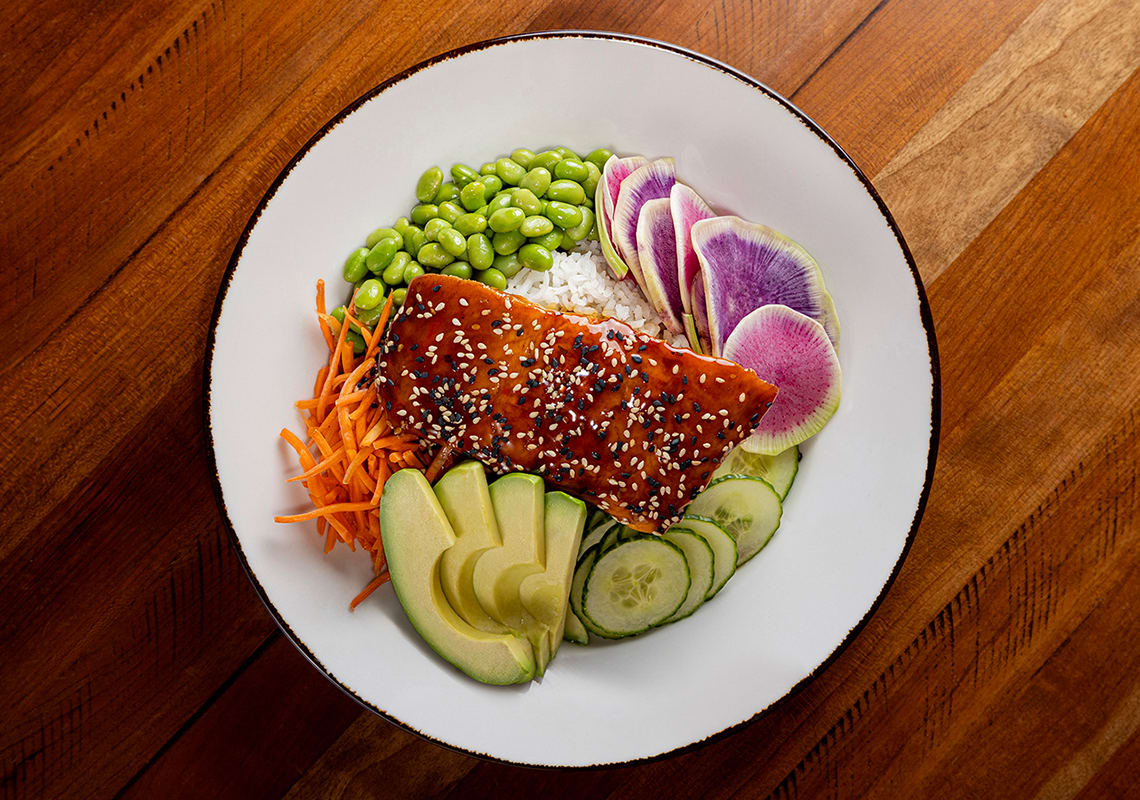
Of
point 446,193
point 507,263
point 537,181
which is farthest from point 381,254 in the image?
point 537,181

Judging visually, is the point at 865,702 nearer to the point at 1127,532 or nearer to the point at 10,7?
the point at 1127,532

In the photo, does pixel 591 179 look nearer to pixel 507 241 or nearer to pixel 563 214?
pixel 563 214

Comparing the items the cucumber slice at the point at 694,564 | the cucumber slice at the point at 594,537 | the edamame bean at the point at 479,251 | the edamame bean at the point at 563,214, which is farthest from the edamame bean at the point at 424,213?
the cucumber slice at the point at 694,564

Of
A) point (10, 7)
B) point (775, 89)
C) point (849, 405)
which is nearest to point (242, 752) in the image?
point (849, 405)

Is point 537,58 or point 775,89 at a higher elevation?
point 775,89

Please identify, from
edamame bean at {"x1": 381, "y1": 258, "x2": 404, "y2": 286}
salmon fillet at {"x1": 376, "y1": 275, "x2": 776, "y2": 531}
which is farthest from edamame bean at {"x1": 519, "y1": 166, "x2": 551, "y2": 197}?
edamame bean at {"x1": 381, "y1": 258, "x2": 404, "y2": 286}

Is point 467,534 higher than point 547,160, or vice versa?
point 547,160

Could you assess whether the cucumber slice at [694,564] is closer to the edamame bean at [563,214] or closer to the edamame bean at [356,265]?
the edamame bean at [563,214]
